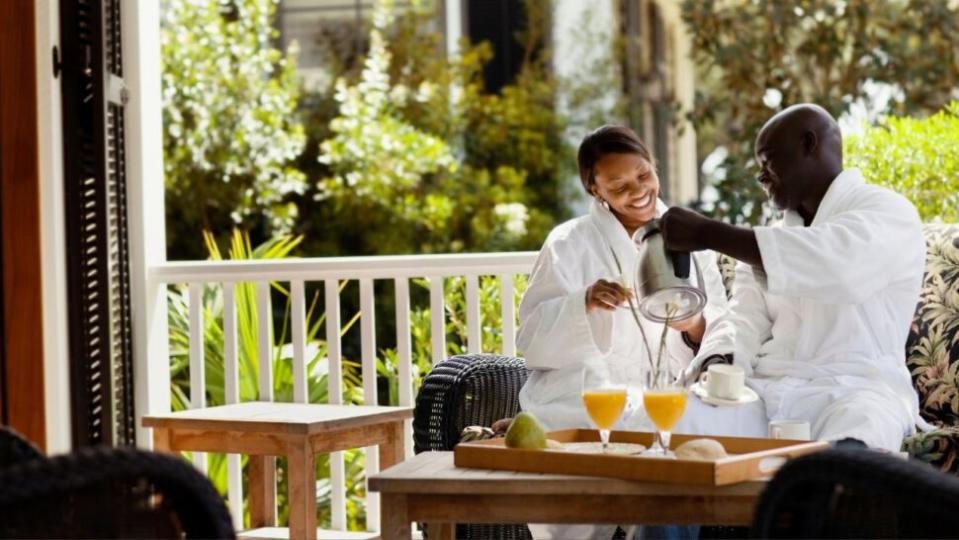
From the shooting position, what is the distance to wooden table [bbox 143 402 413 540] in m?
3.65

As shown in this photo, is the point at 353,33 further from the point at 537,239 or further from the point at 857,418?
the point at 857,418

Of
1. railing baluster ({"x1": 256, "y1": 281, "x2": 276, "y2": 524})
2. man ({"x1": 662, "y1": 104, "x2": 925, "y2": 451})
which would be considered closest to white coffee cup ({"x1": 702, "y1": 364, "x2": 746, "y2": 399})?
man ({"x1": 662, "y1": 104, "x2": 925, "y2": 451})

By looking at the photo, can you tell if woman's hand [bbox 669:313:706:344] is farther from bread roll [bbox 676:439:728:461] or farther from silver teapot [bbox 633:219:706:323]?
bread roll [bbox 676:439:728:461]

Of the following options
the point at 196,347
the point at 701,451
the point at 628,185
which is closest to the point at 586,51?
the point at 196,347

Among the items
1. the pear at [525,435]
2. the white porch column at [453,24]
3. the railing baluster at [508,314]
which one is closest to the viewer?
the pear at [525,435]

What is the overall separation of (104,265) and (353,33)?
6.12 meters

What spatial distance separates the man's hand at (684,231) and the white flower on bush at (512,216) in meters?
6.58

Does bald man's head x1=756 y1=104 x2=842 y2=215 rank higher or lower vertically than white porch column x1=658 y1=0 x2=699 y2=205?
lower

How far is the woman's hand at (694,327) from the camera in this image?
10.4 feet

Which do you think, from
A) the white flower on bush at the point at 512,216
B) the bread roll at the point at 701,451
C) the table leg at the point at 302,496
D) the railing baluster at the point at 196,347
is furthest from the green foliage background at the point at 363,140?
the bread roll at the point at 701,451

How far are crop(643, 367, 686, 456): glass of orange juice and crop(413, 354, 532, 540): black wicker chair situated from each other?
828 mm

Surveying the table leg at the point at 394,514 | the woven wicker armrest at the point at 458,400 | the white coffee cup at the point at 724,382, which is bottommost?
the table leg at the point at 394,514

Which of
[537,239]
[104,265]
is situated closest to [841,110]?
[537,239]

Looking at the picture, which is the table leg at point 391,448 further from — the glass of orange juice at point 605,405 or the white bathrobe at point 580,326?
the glass of orange juice at point 605,405
